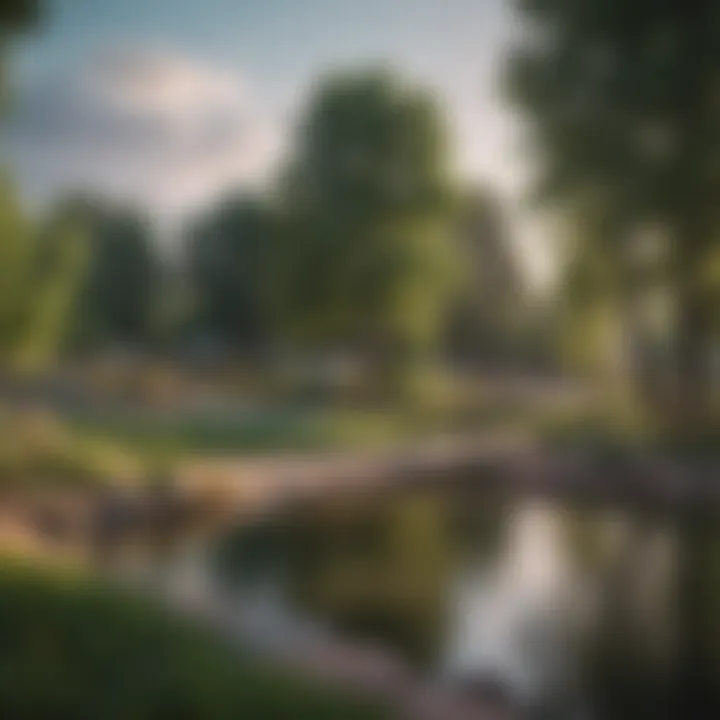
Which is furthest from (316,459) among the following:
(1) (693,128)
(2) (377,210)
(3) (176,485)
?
(1) (693,128)

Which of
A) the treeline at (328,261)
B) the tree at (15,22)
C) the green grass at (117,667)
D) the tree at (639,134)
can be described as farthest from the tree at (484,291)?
the tree at (15,22)

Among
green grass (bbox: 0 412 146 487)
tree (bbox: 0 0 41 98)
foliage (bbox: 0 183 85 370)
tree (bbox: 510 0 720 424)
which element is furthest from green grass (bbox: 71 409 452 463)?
tree (bbox: 0 0 41 98)

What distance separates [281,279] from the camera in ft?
6.37

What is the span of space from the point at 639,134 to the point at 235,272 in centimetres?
92

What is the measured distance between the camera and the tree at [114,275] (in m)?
1.91

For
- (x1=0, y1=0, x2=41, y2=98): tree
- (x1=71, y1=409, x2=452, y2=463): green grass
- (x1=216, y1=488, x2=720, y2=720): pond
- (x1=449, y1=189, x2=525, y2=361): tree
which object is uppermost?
(x1=0, y1=0, x2=41, y2=98): tree

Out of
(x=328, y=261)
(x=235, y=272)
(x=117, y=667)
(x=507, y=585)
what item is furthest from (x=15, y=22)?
(x=507, y=585)

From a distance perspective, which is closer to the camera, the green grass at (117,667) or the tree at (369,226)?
the green grass at (117,667)

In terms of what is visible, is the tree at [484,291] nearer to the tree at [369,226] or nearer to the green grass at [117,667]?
the tree at [369,226]

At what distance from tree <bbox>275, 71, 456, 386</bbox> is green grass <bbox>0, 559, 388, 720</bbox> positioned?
65cm

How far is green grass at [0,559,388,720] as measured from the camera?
156cm

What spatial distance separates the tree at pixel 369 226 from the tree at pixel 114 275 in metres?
0.27

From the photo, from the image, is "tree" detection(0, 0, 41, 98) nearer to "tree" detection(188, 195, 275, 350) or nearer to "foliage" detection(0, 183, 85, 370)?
"foliage" detection(0, 183, 85, 370)

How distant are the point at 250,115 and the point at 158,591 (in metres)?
0.97
